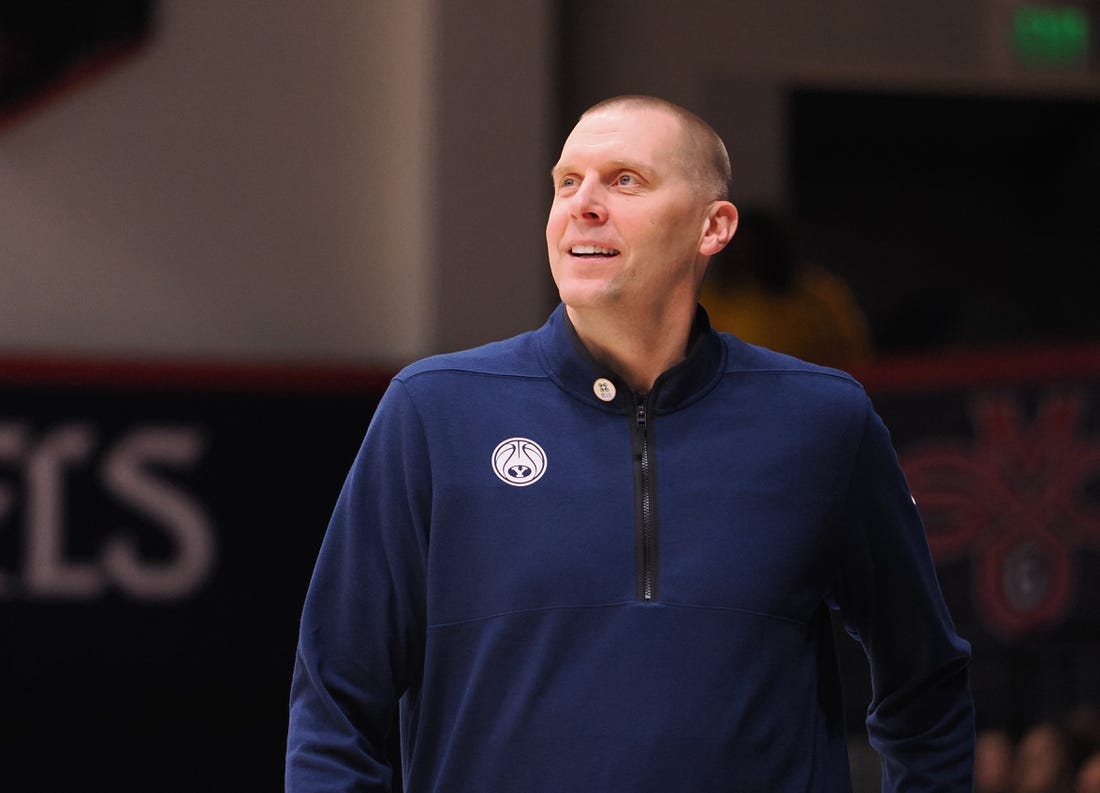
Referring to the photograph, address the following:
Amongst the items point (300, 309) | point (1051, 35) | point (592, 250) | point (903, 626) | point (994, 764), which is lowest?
point (994, 764)

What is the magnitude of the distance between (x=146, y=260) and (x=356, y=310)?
774 millimetres

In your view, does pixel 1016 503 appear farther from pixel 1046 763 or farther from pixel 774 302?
pixel 774 302

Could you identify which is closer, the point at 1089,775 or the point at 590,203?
the point at 590,203

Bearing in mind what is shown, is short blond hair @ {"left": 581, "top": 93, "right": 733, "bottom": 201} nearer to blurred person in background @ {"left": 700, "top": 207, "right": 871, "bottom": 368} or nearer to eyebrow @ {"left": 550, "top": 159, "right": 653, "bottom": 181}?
eyebrow @ {"left": 550, "top": 159, "right": 653, "bottom": 181}

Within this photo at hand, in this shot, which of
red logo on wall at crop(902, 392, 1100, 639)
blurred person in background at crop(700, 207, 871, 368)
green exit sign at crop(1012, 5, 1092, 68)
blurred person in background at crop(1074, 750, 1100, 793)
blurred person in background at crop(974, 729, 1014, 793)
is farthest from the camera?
green exit sign at crop(1012, 5, 1092, 68)

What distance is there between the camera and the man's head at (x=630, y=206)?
173 centimetres

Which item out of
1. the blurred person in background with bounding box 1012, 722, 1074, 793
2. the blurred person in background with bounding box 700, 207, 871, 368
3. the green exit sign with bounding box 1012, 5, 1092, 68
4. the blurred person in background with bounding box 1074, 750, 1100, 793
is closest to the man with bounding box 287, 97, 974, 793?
the blurred person in background with bounding box 1074, 750, 1100, 793

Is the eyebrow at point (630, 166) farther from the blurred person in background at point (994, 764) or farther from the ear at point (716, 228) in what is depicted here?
the blurred person in background at point (994, 764)

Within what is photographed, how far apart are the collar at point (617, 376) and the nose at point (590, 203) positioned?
13 cm

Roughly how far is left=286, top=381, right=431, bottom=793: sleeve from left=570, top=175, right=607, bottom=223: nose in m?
0.26

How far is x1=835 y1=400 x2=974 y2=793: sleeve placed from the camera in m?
1.78

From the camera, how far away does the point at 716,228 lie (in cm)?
181

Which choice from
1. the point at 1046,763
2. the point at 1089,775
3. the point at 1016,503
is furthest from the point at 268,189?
the point at 1089,775

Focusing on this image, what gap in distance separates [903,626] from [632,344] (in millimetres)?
428
